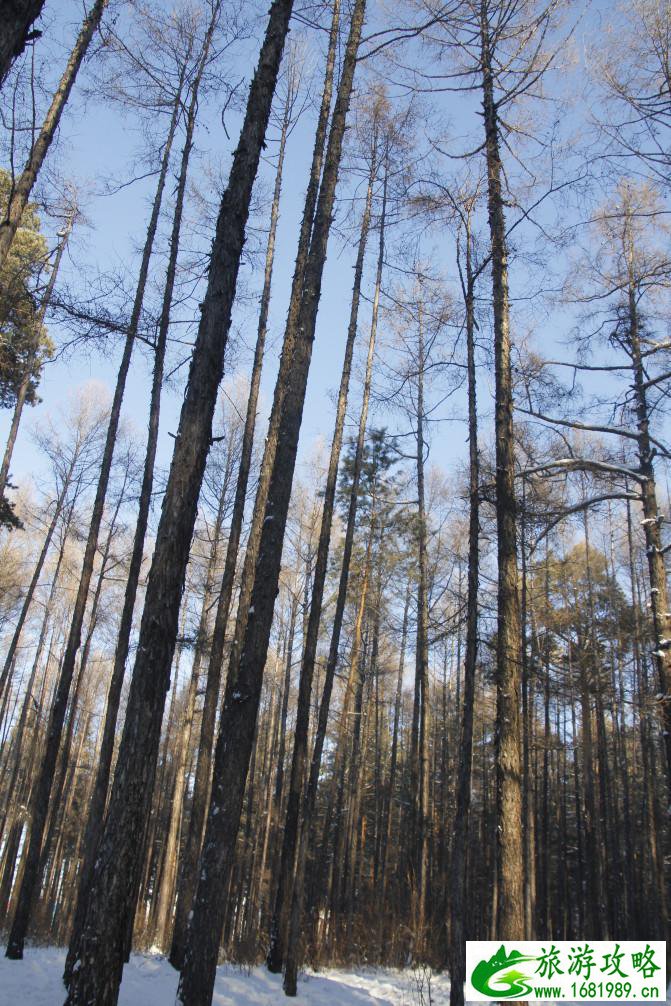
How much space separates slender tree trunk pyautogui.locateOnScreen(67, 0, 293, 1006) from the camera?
338 centimetres

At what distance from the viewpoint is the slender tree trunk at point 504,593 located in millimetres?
5145

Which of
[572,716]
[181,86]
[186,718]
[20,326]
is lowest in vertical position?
[186,718]

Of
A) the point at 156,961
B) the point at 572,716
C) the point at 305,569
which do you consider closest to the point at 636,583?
the point at 572,716

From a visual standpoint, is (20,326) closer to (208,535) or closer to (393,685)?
(208,535)

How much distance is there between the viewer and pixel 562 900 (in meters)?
21.8

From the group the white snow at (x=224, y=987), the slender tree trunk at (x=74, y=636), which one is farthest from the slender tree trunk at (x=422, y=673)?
the slender tree trunk at (x=74, y=636)

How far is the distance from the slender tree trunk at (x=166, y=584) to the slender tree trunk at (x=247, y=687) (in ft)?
3.07

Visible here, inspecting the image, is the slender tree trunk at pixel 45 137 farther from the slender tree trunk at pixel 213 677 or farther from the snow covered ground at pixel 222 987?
the snow covered ground at pixel 222 987

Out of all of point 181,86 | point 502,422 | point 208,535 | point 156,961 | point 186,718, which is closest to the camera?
point 502,422

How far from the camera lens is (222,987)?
24.4 feet

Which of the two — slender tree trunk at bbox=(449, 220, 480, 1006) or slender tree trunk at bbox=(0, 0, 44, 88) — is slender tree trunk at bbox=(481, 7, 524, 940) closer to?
slender tree trunk at bbox=(449, 220, 480, 1006)

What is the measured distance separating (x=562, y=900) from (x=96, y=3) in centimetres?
2748

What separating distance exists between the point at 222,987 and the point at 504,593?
611cm

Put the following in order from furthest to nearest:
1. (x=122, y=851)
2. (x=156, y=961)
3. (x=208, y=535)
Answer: (x=208, y=535) < (x=156, y=961) < (x=122, y=851)
